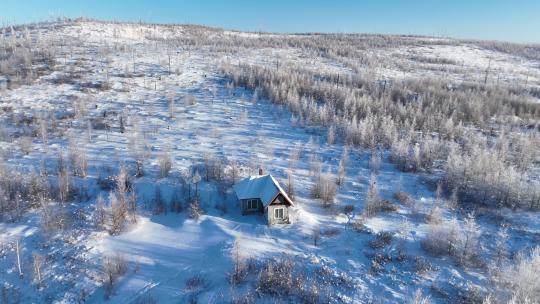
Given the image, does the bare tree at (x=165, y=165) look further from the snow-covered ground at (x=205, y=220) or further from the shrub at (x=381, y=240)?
the shrub at (x=381, y=240)

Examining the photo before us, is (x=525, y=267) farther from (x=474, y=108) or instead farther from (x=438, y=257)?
(x=474, y=108)

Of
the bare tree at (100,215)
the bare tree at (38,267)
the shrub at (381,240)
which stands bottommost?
the bare tree at (38,267)

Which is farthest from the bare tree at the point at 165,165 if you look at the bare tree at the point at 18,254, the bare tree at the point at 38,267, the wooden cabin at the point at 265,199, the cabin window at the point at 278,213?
the bare tree at the point at 38,267

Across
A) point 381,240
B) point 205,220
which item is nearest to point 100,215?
point 205,220

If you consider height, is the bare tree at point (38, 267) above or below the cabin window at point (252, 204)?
below

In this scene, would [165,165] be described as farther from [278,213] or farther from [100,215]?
[278,213]

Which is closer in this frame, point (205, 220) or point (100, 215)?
point (100, 215)
